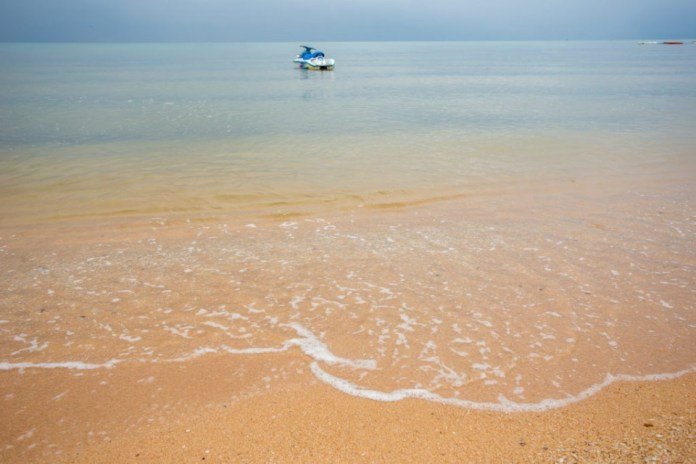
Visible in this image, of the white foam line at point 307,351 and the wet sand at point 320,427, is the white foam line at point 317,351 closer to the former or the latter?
the white foam line at point 307,351

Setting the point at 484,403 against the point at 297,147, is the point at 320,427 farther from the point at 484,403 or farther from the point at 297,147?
the point at 297,147

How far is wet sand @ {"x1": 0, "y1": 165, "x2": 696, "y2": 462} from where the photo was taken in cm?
364

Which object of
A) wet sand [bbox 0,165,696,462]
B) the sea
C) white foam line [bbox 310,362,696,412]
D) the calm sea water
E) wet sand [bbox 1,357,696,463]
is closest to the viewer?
wet sand [bbox 1,357,696,463]

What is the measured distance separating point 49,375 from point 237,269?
2858 mm

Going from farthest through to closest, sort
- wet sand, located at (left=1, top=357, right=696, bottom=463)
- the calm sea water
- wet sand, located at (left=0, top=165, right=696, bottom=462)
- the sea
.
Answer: the calm sea water
the sea
wet sand, located at (left=0, top=165, right=696, bottom=462)
wet sand, located at (left=1, top=357, right=696, bottom=463)

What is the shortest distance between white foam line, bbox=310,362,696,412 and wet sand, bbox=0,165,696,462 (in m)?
0.02

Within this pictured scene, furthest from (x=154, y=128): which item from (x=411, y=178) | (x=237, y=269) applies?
(x=237, y=269)

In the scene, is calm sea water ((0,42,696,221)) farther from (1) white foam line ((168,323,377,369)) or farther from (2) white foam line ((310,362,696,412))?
(2) white foam line ((310,362,696,412))

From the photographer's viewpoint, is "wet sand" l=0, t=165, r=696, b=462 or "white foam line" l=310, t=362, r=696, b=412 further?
"white foam line" l=310, t=362, r=696, b=412

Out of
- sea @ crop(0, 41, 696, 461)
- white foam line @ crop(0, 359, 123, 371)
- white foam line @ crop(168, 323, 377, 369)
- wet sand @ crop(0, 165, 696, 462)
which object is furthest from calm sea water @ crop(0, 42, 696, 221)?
white foam line @ crop(0, 359, 123, 371)

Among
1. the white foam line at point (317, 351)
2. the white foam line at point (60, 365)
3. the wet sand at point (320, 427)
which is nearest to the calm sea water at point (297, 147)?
the white foam line at point (317, 351)

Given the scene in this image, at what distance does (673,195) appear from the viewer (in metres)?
10.4

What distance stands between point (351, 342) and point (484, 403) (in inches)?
61.8

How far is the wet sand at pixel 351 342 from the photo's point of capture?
3.64 m
